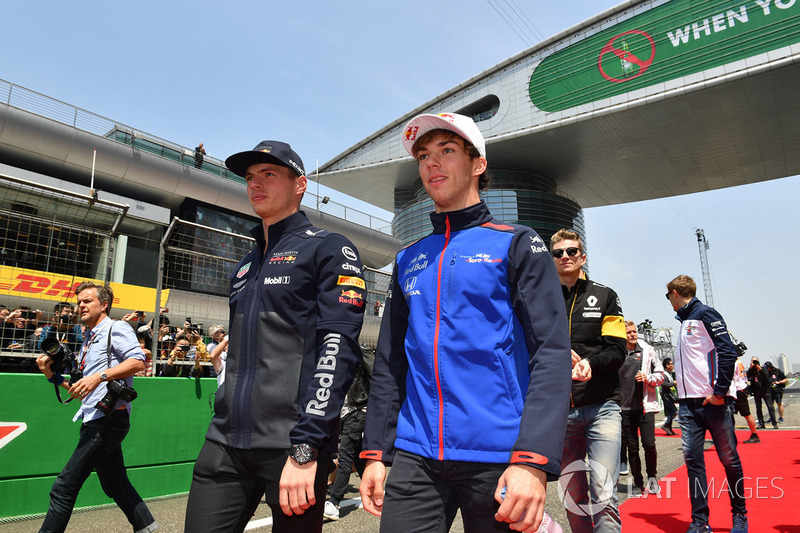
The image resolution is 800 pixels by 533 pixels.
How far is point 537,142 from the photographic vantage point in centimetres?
4159

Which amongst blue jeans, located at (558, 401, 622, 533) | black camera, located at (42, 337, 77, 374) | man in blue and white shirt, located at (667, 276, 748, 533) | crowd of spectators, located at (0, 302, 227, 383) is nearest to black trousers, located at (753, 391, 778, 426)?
man in blue and white shirt, located at (667, 276, 748, 533)

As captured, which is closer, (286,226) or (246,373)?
(246,373)

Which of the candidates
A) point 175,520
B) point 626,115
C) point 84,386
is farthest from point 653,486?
point 626,115

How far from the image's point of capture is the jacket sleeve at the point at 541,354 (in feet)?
5.14

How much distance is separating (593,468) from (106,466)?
377 centimetres

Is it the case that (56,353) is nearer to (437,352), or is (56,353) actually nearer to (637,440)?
(437,352)

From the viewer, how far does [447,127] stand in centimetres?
214

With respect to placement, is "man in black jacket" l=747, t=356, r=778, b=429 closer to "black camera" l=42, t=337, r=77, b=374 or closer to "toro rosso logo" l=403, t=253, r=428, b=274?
"toro rosso logo" l=403, t=253, r=428, b=274

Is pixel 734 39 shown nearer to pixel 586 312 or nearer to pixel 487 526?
pixel 586 312

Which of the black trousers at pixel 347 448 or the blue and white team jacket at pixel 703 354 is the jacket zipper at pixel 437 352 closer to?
the blue and white team jacket at pixel 703 354

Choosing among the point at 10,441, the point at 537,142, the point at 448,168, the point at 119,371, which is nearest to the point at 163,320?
the point at 10,441

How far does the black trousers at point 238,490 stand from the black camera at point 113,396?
2377 mm

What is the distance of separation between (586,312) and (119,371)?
3.71 m

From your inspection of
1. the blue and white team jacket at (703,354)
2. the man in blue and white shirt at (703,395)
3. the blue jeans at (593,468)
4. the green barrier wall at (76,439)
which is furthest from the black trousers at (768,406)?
the green barrier wall at (76,439)
